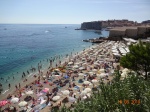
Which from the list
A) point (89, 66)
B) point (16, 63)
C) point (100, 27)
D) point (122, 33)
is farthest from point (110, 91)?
point (100, 27)

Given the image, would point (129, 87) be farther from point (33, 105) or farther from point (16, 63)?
point (16, 63)

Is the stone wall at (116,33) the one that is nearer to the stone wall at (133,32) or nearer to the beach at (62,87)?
the stone wall at (133,32)

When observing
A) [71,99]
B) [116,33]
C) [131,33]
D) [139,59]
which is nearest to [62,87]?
[71,99]

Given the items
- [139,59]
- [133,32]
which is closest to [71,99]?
[139,59]

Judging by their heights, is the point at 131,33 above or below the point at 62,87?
above

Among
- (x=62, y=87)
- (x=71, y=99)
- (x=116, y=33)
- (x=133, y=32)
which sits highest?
(x=133, y=32)

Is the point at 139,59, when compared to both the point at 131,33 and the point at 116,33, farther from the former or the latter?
the point at 116,33

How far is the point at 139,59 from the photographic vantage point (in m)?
26.4

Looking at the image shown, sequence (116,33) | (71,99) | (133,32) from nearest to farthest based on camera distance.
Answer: (71,99)
(133,32)
(116,33)

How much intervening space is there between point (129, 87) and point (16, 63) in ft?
143

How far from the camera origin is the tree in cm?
2592

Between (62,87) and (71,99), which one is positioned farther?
(62,87)

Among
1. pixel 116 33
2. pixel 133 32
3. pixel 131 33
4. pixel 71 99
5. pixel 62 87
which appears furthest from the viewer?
pixel 116 33

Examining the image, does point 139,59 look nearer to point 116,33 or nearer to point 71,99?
point 71,99
